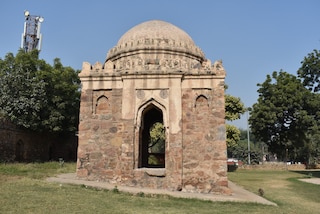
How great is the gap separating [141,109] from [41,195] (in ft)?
12.5

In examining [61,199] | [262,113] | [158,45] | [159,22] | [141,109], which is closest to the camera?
[61,199]

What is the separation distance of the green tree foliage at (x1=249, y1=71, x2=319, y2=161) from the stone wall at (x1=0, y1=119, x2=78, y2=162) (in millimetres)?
15605

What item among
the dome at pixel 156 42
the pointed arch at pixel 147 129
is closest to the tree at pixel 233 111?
the pointed arch at pixel 147 129

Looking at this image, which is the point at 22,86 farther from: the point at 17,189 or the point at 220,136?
the point at 220,136

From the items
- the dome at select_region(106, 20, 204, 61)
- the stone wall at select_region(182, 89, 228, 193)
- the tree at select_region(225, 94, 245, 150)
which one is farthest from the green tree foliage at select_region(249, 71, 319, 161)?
the stone wall at select_region(182, 89, 228, 193)

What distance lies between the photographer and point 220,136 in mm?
8773

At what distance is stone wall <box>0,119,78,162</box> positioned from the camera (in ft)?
54.2

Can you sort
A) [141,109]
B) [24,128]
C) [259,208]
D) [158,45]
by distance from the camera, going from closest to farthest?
[259,208] → [141,109] → [158,45] → [24,128]

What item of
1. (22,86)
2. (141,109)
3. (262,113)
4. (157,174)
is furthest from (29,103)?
(262,113)

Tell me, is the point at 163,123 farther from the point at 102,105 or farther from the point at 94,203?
the point at 94,203

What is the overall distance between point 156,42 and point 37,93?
9775 mm

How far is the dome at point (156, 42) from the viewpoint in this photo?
1120cm

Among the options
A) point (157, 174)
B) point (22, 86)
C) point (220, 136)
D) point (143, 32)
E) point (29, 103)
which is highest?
point (143, 32)

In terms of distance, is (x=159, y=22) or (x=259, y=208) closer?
(x=259, y=208)
